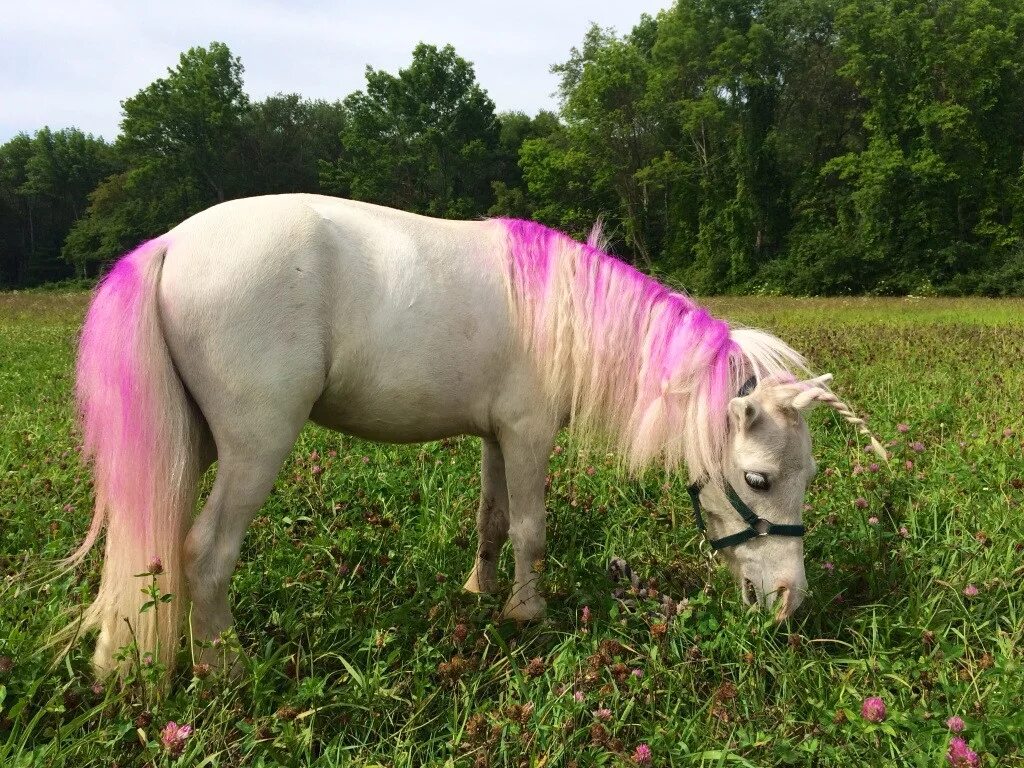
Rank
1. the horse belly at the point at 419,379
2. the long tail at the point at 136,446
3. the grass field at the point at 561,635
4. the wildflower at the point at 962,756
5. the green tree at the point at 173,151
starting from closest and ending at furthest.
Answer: the wildflower at the point at 962,756
the grass field at the point at 561,635
the long tail at the point at 136,446
the horse belly at the point at 419,379
the green tree at the point at 173,151

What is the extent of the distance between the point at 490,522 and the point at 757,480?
110 cm

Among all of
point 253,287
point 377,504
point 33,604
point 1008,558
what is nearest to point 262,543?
point 377,504

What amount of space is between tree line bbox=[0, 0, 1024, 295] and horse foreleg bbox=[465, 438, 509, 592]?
16615mm

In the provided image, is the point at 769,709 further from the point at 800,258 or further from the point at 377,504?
the point at 800,258

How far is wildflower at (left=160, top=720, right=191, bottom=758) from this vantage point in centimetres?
169

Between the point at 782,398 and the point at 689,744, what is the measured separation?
1.13 meters

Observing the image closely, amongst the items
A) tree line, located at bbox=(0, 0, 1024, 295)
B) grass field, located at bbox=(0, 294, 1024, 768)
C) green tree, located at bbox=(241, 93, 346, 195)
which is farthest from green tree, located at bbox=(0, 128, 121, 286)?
grass field, located at bbox=(0, 294, 1024, 768)

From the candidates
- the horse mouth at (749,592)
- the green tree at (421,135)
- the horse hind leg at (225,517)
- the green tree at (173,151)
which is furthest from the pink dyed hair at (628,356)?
the green tree at (173,151)

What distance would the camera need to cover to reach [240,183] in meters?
48.6

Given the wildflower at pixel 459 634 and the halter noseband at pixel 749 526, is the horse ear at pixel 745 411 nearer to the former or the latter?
the halter noseband at pixel 749 526

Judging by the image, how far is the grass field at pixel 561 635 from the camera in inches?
73.4

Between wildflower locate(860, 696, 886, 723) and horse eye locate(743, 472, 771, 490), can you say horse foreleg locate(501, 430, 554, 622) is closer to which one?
horse eye locate(743, 472, 771, 490)

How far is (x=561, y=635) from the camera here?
8.43ft

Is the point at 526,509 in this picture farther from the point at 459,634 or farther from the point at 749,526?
the point at 749,526
